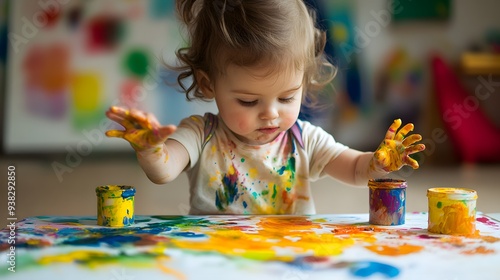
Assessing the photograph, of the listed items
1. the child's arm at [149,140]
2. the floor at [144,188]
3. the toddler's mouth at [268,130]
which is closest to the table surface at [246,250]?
the child's arm at [149,140]

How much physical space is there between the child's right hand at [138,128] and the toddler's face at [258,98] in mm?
264

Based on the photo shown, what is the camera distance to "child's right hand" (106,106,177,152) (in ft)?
3.22

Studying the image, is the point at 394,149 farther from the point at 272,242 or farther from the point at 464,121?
the point at 464,121

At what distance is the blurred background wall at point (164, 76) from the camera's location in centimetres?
340

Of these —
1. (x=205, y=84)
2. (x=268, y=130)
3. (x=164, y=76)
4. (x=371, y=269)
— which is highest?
(x=164, y=76)

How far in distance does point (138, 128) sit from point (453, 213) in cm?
54

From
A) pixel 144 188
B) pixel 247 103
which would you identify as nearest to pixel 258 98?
pixel 247 103

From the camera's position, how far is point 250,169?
4.66ft

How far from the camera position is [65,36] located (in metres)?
3.48

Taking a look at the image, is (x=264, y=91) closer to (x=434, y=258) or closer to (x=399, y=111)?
(x=434, y=258)

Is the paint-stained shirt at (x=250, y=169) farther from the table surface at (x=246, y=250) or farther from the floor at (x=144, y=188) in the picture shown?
the floor at (x=144, y=188)

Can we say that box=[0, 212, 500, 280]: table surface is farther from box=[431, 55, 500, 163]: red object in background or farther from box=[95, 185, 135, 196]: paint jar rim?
box=[431, 55, 500, 163]: red object in background

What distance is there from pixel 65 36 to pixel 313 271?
9.79 feet

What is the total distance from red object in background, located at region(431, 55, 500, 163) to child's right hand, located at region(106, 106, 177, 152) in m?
2.83
